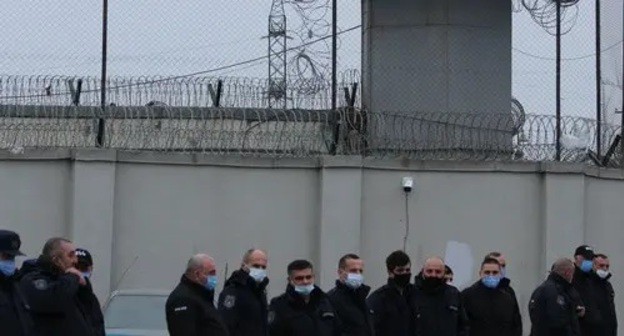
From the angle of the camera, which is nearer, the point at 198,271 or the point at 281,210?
the point at 198,271

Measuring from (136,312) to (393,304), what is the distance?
3013mm

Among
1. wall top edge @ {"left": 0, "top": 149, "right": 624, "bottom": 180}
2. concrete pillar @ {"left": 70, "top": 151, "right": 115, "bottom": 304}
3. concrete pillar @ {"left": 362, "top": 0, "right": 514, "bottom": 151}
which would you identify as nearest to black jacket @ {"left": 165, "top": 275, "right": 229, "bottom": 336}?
concrete pillar @ {"left": 70, "top": 151, "right": 115, "bottom": 304}

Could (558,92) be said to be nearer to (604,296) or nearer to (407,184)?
(407,184)

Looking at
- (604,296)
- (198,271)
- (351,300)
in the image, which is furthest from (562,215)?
(198,271)

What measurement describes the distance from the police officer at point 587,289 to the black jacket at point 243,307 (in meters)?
4.42

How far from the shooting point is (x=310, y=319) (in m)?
11.5

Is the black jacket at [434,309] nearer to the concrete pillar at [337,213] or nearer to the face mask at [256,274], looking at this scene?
the face mask at [256,274]

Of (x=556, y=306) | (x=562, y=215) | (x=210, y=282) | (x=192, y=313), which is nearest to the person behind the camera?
(x=192, y=313)

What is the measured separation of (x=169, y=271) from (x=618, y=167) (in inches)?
247

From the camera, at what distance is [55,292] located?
29.9 feet

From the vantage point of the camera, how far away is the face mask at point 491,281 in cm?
1338

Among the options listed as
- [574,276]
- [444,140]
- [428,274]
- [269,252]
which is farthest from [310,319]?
[444,140]

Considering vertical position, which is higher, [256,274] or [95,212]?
[95,212]

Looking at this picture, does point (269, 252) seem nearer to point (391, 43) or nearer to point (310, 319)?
point (391, 43)
